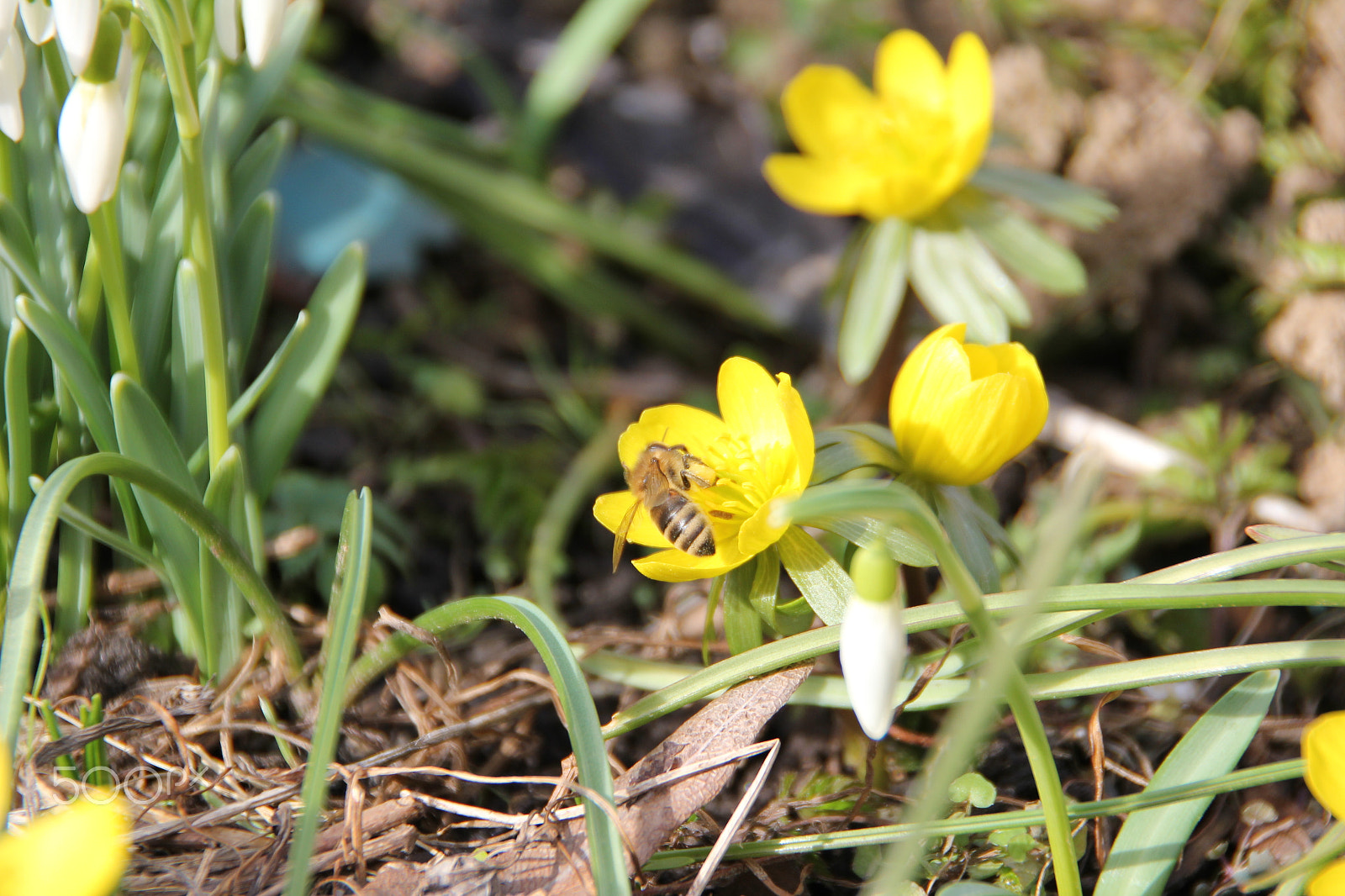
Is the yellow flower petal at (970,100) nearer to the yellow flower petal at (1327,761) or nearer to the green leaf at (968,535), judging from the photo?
the green leaf at (968,535)

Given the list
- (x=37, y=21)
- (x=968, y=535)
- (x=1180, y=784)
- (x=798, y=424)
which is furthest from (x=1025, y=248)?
(x=37, y=21)

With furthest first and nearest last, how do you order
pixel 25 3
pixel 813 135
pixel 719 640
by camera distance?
pixel 813 135, pixel 719 640, pixel 25 3

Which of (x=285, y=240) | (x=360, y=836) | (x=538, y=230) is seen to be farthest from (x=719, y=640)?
(x=285, y=240)

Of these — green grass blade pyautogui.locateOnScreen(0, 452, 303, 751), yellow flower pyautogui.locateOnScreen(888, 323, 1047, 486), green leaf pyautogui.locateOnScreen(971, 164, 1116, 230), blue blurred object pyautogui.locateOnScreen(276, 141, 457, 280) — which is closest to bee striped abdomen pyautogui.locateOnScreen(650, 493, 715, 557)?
yellow flower pyautogui.locateOnScreen(888, 323, 1047, 486)

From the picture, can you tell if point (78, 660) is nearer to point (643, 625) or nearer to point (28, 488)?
point (28, 488)

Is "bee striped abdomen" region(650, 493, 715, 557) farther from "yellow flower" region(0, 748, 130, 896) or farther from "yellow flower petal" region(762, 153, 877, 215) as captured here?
"yellow flower petal" region(762, 153, 877, 215)

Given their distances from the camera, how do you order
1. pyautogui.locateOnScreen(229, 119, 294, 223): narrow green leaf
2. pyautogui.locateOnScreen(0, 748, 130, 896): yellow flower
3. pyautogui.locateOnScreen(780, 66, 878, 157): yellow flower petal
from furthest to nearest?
pyautogui.locateOnScreen(780, 66, 878, 157): yellow flower petal, pyautogui.locateOnScreen(229, 119, 294, 223): narrow green leaf, pyautogui.locateOnScreen(0, 748, 130, 896): yellow flower
